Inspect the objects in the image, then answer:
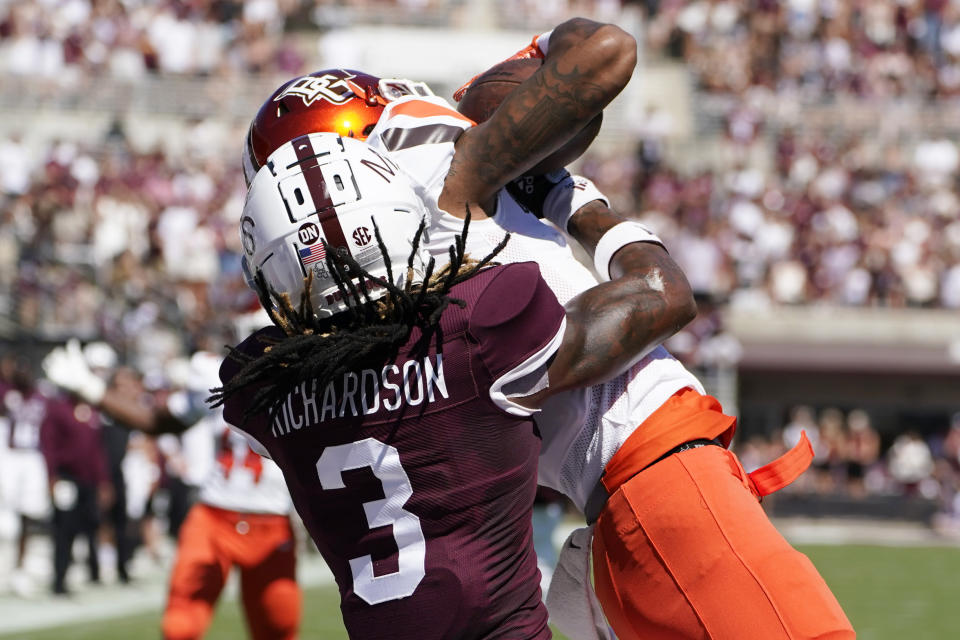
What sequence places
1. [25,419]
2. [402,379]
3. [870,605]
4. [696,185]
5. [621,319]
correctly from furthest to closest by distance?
1. [696,185]
2. [25,419]
3. [870,605]
4. [621,319]
5. [402,379]

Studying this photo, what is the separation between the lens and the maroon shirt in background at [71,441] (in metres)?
10.6

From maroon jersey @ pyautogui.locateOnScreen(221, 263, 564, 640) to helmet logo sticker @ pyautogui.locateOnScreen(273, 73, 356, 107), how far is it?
61 centimetres

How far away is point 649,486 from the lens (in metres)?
2.74

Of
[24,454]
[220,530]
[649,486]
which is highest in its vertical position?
[649,486]

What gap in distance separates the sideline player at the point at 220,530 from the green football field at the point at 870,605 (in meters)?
2.31

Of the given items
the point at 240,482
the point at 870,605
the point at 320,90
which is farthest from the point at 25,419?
the point at 320,90

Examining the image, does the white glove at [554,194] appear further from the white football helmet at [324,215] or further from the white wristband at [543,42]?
the white football helmet at [324,215]

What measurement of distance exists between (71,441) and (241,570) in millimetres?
5260

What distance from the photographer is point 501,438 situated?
252cm

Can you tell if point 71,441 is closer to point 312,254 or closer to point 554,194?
point 554,194

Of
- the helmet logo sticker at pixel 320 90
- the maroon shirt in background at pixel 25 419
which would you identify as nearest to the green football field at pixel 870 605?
the maroon shirt in background at pixel 25 419

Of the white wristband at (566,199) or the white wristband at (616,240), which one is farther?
the white wristband at (566,199)

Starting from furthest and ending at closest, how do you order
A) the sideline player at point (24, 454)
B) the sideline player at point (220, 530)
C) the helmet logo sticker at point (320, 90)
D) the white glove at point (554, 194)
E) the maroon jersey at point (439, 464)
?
the sideline player at point (24, 454)
the sideline player at point (220, 530)
the white glove at point (554, 194)
the helmet logo sticker at point (320, 90)
the maroon jersey at point (439, 464)

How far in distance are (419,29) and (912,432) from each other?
905cm
